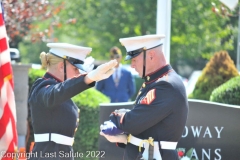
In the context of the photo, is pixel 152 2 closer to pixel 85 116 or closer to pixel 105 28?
pixel 105 28

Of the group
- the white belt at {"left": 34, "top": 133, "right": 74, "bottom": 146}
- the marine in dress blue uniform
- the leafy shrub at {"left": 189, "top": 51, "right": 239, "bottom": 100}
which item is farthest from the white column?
the white belt at {"left": 34, "top": 133, "right": 74, "bottom": 146}

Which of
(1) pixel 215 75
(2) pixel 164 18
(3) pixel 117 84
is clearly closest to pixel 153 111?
(2) pixel 164 18

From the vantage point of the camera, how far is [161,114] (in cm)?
505

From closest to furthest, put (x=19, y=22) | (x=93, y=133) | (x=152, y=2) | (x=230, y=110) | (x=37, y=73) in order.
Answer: (x=230, y=110) < (x=93, y=133) < (x=37, y=73) < (x=19, y=22) < (x=152, y=2)

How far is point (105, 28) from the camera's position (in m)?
23.3

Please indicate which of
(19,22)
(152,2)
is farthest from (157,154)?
(152,2)

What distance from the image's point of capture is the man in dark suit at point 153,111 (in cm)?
509

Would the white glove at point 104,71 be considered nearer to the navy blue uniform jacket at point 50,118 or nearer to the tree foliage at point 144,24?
the navy blue uniform jacket at point 50,118

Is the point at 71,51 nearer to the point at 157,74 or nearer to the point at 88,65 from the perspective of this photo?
the point at 88,65

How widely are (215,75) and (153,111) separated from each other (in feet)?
14.4

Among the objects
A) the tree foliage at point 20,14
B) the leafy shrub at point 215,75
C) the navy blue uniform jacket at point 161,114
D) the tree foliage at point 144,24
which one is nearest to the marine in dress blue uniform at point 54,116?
the navy blue uniform jacket at point 161,114

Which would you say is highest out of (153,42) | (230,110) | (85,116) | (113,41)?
(153,42)

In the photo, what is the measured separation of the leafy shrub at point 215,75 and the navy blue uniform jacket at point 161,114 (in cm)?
404

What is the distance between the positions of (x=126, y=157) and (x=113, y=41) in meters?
18.8
